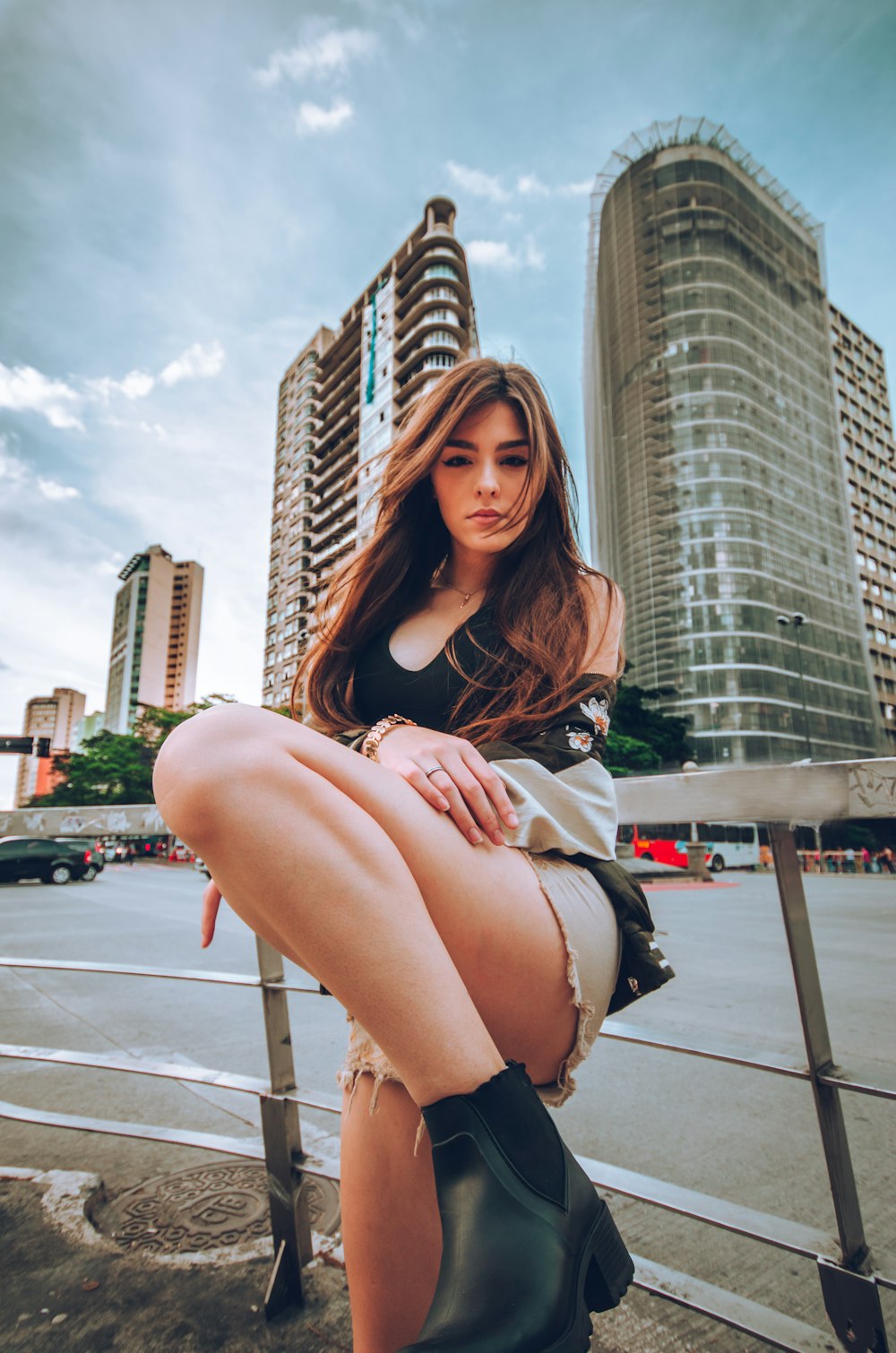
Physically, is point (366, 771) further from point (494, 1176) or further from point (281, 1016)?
point (281, 1016)

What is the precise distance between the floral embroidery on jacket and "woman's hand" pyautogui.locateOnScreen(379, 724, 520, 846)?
187mm

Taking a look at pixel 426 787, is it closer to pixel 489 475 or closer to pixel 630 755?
pixel 489 475

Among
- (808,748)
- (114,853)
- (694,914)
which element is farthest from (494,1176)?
(808,748)

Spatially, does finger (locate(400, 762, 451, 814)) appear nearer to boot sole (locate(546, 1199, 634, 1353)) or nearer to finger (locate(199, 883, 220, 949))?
boot sole (locate(546, 1199, 634, 1353))

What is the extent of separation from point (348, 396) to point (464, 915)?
47.5 metres

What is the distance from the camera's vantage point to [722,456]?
128 ft

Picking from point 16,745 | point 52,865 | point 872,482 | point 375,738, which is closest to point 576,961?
point 375,738

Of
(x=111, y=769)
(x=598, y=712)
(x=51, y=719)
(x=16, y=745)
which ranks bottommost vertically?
(x=598, y=712)

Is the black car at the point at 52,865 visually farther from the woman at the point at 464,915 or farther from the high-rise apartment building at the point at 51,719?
the high-rise apartment building at the point at 51,719

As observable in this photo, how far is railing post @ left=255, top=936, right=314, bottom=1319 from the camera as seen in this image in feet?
3.61

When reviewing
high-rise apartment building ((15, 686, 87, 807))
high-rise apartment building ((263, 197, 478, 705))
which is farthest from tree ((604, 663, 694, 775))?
high-rise apartment building ((15, 686, 87, 807))

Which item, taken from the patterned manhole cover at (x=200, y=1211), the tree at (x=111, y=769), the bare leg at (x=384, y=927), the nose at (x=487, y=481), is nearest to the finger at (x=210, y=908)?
the bare leg at (x=384, y=927)

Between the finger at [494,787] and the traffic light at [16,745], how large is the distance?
13532mm

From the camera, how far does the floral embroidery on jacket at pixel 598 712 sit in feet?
2.71
